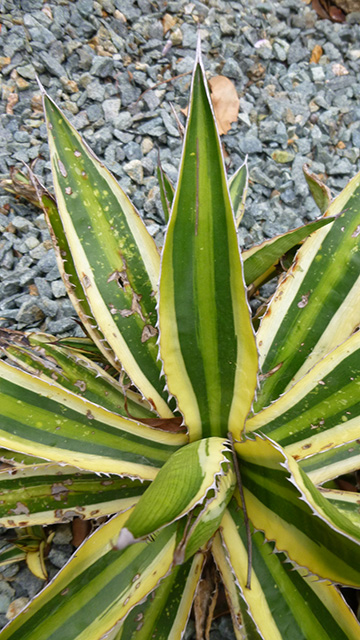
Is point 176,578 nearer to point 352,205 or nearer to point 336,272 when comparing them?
point 336,272

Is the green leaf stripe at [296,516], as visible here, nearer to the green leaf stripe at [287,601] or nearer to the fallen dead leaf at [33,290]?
the green leaf stripe at [287,601]

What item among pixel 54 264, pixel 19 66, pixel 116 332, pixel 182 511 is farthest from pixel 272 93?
pixel 182 511

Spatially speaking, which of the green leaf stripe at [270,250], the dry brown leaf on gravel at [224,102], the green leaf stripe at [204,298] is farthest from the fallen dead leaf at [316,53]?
the green leaf stripe at [204,298]

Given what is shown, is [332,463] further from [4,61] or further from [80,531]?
[4,61]

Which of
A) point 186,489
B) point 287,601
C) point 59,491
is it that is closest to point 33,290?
point 59,491

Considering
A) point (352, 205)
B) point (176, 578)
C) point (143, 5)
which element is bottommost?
point (176, 578)

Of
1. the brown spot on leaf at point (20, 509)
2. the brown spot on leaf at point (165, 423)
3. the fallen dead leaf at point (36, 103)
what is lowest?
the brown spot on leaf at point (20, 509)
